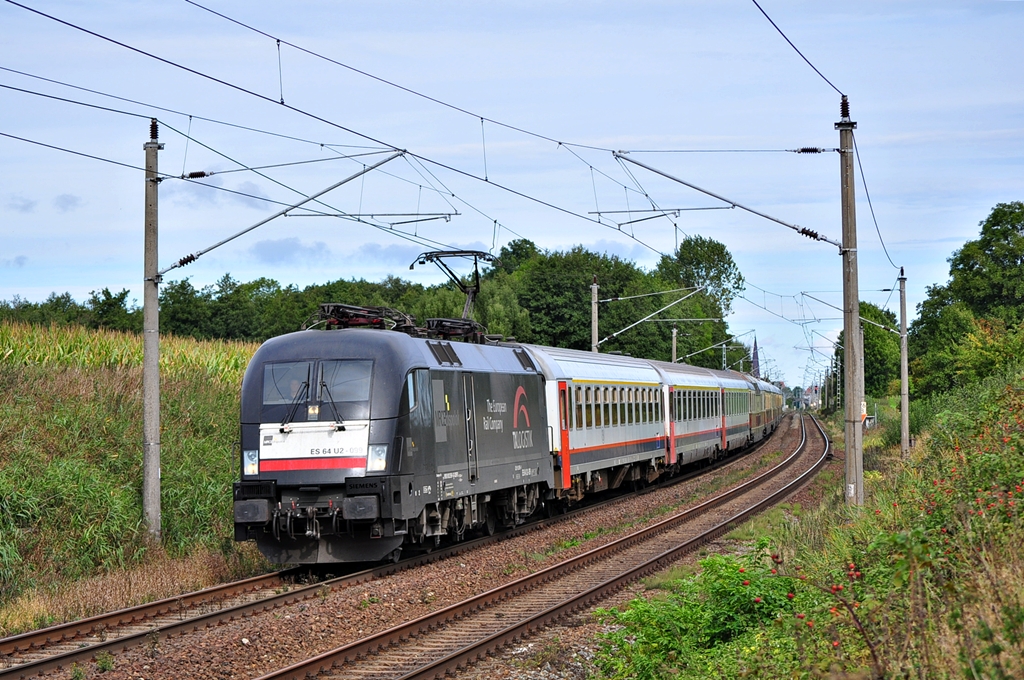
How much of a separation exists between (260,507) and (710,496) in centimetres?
1624

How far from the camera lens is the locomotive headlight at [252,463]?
50.0ft

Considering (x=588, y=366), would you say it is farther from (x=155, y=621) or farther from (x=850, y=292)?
(x=155, y=621)

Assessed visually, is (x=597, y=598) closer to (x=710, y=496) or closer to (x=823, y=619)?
(x=823, y=619)

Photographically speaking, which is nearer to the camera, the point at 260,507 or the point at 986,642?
the point at 986,642

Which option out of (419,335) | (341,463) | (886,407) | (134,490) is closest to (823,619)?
(341,463)

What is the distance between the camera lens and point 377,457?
49.0 ft

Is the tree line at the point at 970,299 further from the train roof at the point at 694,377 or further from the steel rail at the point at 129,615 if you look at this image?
the steel rail at the point at 129,615

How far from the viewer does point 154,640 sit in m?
10.5

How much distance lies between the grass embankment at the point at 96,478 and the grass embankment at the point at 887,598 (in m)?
6.76

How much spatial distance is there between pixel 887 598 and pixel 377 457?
8.62 meters

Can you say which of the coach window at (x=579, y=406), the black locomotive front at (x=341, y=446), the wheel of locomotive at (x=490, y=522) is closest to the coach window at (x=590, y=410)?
the coach window at (x=579, y=406)

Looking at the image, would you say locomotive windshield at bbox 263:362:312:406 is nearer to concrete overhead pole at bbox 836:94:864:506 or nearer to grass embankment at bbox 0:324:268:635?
grass embankment at bbox 0:324:268:635

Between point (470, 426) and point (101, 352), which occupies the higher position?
point (101, 352)

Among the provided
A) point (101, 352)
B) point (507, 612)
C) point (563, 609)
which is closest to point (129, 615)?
point (507, 612)
